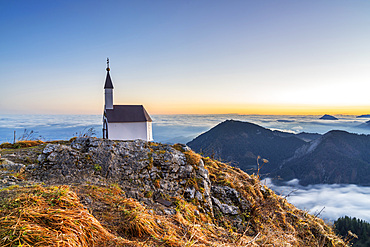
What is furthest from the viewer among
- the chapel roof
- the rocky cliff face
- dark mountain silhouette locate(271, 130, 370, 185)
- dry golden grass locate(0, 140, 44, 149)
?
dark mountain silhouette locate(271, 130, 370, 185)

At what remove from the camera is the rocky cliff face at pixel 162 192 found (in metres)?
3.93

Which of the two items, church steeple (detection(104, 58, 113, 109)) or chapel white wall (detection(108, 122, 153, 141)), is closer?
chapel white wall (detection(108, 122, 153, 141))

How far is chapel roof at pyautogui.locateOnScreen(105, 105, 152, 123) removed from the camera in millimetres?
22375

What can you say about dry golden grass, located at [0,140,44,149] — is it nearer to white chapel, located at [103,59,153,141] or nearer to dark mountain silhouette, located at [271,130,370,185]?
white chapel, located at [103,59,153,141]

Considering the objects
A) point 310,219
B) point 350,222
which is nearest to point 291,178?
point 350,222

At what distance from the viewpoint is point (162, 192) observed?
6449mm

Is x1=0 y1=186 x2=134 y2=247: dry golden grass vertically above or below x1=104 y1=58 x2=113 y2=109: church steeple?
below

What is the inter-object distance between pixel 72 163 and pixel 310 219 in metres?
9.89

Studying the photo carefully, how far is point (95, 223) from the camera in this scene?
115 inches

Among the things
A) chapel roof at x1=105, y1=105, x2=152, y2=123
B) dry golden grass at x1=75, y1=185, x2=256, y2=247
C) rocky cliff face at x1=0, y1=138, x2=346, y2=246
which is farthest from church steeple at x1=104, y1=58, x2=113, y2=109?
dry golden grass at x1=75, y1=185, x2=256, y2=247

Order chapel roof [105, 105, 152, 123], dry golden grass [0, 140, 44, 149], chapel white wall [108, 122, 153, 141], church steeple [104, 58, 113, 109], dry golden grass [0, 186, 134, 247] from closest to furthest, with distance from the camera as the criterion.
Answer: dry golden grass [0, 186, 134, 247]
dry golden grass [0, 140, 44, 149]
chapel white wall [108, 122, 153, 141]
chapel roof [105, 105, 152, 123]
church steeple [104, 58, 113, 109]

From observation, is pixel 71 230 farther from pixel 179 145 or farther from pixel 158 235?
pixel 179 145

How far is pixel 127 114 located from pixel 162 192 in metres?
18.2

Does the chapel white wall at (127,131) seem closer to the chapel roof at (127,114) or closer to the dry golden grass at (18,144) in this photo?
the chapel roof at (127,114)
